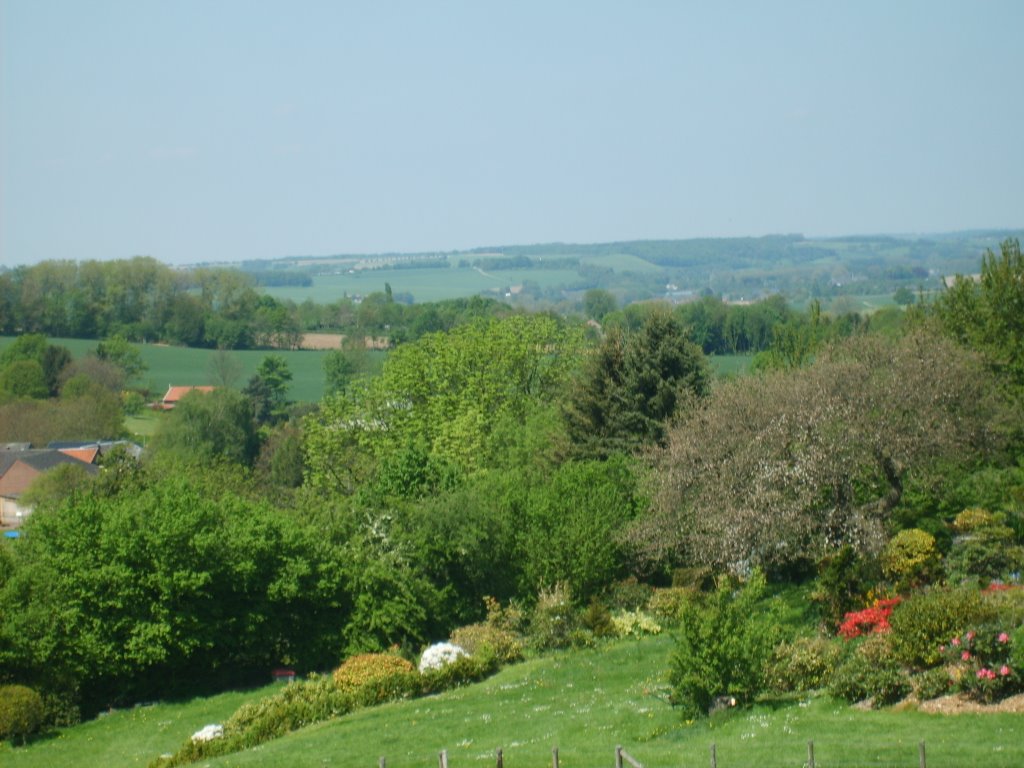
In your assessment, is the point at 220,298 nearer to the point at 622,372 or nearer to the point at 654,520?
the point at 622,372

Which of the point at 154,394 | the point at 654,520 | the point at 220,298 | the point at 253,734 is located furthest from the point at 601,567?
the point at 220,298

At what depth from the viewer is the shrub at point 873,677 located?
1688cm

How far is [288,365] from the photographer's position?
11950 cm

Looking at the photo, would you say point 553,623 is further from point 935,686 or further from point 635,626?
point 935,686

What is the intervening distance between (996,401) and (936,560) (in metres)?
7.14

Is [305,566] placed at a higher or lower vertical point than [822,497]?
lower

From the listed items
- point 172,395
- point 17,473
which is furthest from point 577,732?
point 172,395

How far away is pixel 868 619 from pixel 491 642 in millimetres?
9133

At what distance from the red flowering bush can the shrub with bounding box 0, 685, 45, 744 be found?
16576 mm

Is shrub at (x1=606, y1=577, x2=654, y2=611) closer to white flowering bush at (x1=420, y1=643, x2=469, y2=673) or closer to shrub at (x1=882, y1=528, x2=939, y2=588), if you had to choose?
white flowering bush at (x1=420, y1=643, x2=469, y2=673)

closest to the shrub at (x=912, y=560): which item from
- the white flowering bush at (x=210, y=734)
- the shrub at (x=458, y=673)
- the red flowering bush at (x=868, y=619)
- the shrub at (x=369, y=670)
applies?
the red flowering bush at (x=868, y=619)

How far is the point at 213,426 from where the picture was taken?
268ft

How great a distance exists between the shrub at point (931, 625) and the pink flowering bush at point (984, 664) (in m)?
0.29

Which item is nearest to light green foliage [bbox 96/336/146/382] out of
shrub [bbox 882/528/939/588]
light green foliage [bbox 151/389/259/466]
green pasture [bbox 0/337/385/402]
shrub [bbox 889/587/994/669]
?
green pasture [bbox 0/337/385/402]
